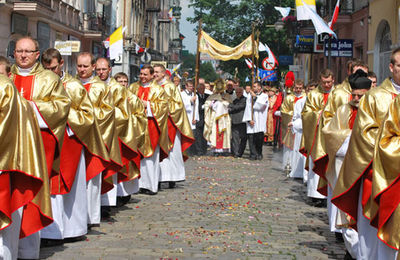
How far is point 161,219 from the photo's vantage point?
30.1ft

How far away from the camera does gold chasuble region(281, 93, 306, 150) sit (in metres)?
15.1

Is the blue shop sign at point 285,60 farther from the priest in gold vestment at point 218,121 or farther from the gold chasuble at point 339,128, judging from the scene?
the gold chasuble at point 339,128

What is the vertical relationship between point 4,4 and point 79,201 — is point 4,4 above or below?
above

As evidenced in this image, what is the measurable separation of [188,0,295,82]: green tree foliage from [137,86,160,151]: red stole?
123 feet

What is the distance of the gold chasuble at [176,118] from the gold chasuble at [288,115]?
273 cm

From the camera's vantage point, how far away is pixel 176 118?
42.3 feet

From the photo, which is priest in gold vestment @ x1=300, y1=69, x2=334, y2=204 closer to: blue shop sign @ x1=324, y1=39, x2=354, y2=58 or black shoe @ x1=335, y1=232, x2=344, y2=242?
black shoe @ x1=335, y1=232, x2=344, y2=242

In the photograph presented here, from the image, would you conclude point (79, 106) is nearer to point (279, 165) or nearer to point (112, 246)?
point (112, 246)

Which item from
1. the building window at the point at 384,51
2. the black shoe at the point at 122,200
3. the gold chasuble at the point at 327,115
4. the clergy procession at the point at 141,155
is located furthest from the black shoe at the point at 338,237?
the building window at the point at 384,51

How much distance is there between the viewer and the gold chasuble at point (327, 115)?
8258 mm

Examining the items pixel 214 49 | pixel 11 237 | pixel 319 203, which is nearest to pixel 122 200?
pixel 319 203

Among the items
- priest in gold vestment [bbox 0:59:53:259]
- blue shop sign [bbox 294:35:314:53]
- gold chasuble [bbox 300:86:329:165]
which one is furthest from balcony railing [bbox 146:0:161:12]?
priest in gold vestment [bbox 0:59:53:259]

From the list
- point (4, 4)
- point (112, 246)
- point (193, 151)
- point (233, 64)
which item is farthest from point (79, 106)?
point (233, 64)

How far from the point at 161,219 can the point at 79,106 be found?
2064mm
